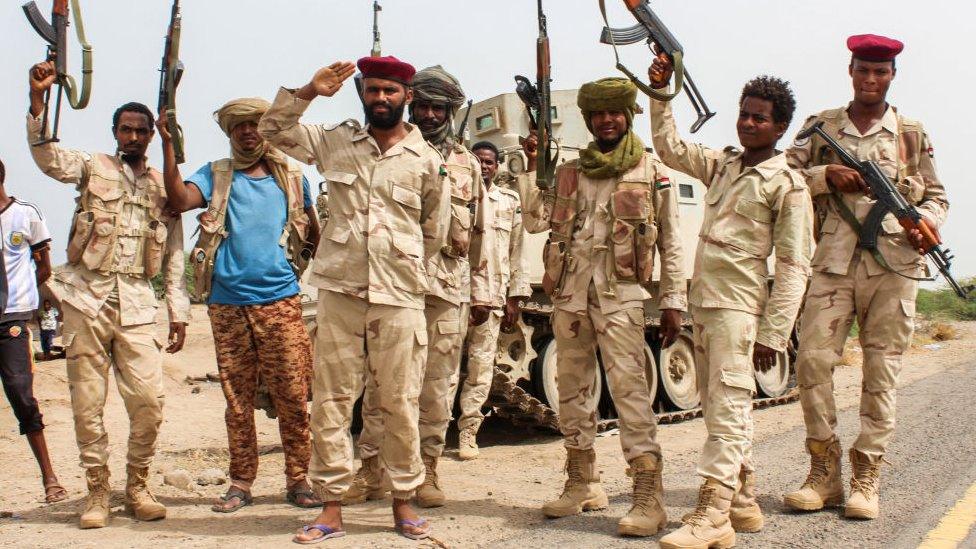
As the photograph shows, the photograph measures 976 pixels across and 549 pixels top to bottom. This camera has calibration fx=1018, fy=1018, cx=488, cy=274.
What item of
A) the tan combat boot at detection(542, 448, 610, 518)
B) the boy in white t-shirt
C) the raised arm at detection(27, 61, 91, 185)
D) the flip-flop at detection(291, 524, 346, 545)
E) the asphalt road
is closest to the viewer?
the flip-flop at detection(291, 524, 346, 545)

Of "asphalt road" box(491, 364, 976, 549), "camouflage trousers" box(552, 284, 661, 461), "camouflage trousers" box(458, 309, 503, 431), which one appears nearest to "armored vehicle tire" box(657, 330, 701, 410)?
"asphalt road" box(491, 364, 976, 549)

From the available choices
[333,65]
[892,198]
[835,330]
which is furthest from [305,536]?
[892,198]

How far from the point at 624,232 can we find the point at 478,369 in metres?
3.48

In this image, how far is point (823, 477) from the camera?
5293 millimetres

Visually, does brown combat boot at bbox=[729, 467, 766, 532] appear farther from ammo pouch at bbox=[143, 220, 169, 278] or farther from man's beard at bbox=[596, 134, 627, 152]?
ammo pouch at bbox=[143, 220, 169, 278]

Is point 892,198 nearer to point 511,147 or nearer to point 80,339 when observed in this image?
point 80,339

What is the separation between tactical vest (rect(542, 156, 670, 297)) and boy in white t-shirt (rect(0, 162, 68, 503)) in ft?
10.4

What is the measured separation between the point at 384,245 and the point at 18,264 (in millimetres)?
2860

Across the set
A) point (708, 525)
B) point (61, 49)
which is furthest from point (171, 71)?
point (708, 525)

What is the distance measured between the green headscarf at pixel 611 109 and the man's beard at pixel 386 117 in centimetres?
96

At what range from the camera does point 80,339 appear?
5180 mm

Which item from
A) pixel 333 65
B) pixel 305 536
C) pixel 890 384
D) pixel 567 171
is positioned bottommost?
pixel 305 536

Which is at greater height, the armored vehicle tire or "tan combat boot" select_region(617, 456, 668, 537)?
"tan combat boot" select_region(617, 456, 668, 537)

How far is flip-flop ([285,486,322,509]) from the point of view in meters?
5.60
